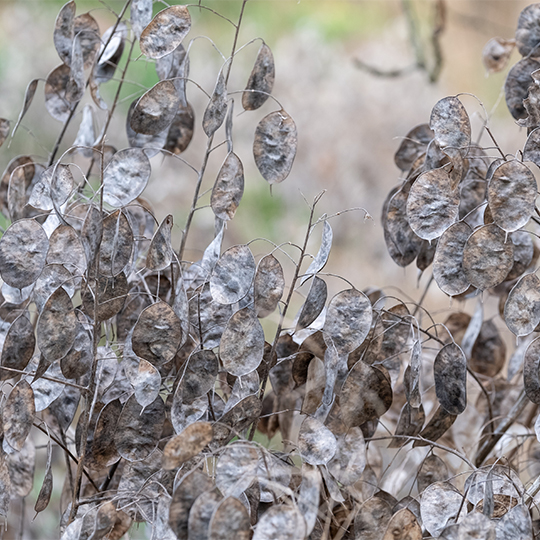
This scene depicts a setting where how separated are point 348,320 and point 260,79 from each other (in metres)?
0.30

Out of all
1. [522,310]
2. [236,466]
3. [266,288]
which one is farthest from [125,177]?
[522,310]

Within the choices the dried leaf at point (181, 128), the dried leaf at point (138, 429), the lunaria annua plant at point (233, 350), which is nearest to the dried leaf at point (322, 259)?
the lunaria annua plant at point (233, 350)

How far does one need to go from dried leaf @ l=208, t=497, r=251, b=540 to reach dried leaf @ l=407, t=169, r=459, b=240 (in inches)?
12.7

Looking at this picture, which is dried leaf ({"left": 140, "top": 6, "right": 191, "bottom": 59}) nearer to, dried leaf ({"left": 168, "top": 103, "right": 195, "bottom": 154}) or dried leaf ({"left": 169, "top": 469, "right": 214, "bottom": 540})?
dried leaf ({"left": 168, "top": 103, "right": 195, "bottom": 154})

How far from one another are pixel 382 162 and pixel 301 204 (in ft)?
1.98

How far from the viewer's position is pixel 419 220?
63cm

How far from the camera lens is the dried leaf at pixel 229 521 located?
0.45 m

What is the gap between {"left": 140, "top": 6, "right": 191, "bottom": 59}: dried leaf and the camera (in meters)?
0.67

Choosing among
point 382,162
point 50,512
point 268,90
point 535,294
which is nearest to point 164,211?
point 382,162

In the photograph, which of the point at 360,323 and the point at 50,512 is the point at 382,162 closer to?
the point at 50,512

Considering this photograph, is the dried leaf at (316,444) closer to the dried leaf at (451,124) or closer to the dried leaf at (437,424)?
the dried leaf at (437,424)

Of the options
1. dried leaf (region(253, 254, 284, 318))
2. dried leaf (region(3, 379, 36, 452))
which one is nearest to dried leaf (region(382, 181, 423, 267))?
dried leaf (region(253, 254, 284, 318))

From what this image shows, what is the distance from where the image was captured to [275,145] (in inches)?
26.9

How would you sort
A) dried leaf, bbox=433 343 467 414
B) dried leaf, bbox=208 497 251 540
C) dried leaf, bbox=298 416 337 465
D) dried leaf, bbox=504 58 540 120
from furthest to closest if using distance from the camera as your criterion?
1. dried leaf, bbox=504 58 540 120
2. dried leaf, bbox=433 343 467 414
3. dried leaf, bbox=298 416 337 465
4. dried leaf, bbox=208 497 251 540
